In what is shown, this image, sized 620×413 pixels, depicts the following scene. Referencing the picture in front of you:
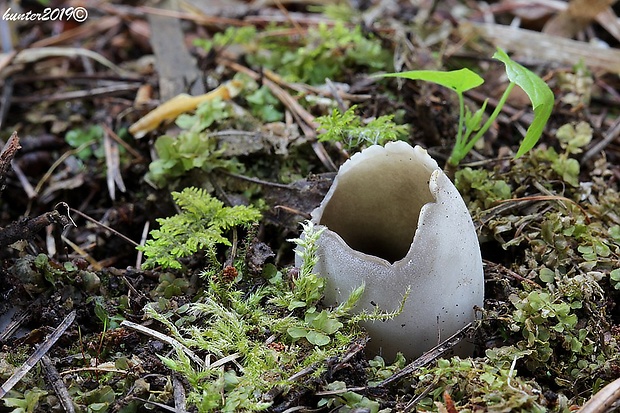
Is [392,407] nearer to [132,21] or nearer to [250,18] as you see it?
[250,18]

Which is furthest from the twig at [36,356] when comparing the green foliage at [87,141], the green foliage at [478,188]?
the green foliage at [478,188]

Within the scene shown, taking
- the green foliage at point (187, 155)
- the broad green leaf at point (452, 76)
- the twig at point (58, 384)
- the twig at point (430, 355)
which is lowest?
the twig at point (430, 355)

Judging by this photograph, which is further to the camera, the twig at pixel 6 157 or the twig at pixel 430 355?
the twig at pixel 6 157

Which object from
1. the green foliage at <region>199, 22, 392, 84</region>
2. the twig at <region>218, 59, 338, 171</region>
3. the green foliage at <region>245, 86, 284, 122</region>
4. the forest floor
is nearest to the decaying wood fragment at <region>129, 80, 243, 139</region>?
the forest floor

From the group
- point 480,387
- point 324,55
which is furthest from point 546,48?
point 480,387

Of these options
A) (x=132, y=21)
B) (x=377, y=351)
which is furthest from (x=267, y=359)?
(x=132, y=21)

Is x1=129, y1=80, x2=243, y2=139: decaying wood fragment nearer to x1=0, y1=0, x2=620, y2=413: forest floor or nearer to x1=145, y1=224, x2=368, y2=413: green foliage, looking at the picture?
x1=0, y1=0, x2=620, y2=413: forest floor

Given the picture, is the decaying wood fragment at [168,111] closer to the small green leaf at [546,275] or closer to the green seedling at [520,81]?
the green seedling at [520,81]
